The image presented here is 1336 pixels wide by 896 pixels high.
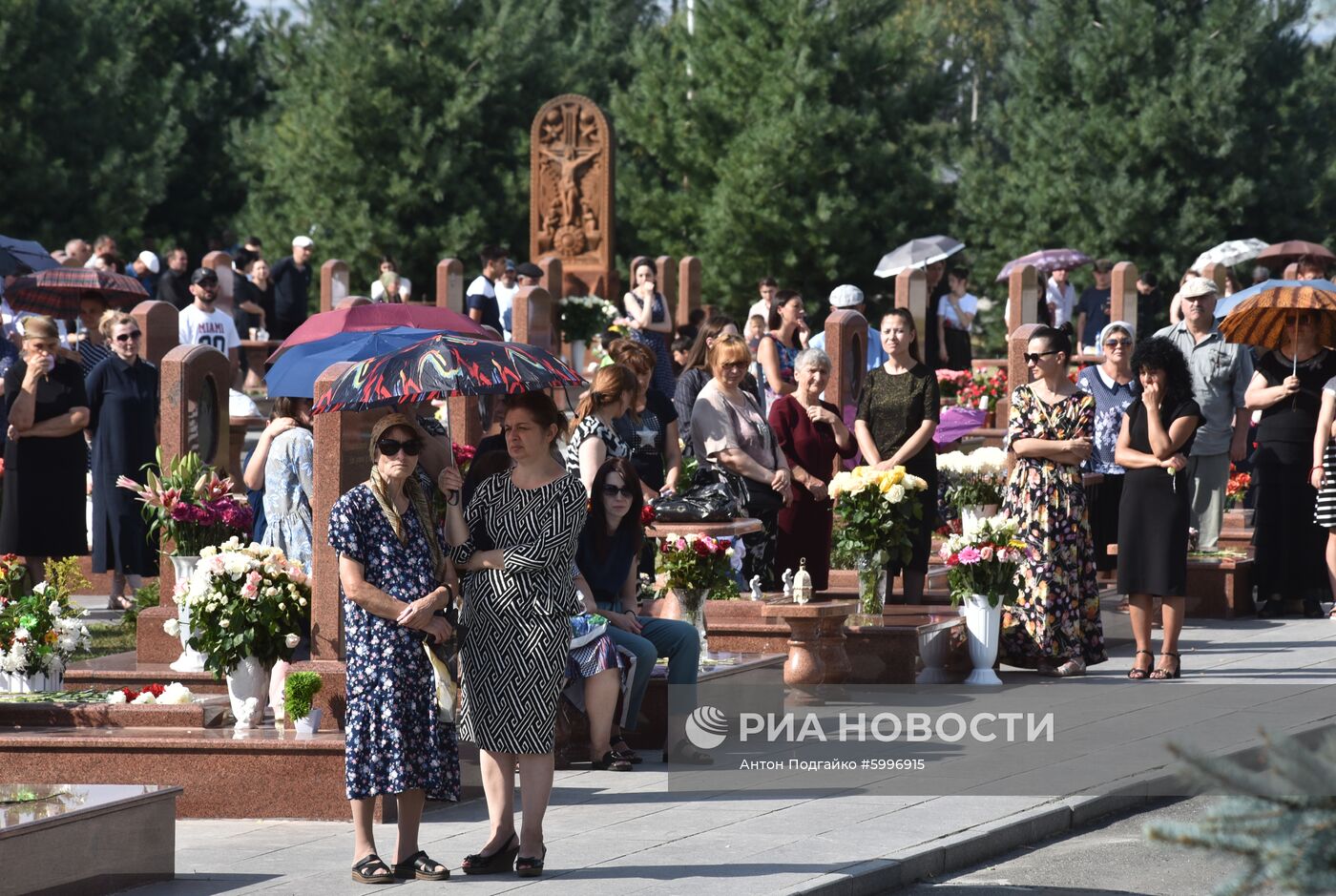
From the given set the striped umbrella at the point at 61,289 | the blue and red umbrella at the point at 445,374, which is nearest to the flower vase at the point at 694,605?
the blue and red umbrella at the point at 445,374

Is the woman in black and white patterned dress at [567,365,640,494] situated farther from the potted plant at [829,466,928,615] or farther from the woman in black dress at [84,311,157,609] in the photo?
the woman in black dress at [84,311,157,609]

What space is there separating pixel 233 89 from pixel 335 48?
22.1 feet

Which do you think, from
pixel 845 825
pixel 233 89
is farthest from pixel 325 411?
pixel 233 89

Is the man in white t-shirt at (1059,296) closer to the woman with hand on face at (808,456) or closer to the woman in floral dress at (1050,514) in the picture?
the woman with hand on face at (808,456)

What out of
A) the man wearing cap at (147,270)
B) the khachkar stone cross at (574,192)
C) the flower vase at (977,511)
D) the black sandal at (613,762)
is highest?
the khachkar stone cross at (574,192)

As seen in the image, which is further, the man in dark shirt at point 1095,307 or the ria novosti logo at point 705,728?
the man in dark shirt at point 1095,307

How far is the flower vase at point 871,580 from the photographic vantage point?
11469 millimetres

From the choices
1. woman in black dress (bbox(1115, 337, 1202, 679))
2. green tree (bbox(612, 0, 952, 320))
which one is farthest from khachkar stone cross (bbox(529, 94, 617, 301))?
woman in black dress (bbox(1115, 337, 1202, 679))

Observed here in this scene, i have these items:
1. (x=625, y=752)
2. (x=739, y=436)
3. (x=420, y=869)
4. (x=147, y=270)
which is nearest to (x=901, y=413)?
(x=739, y=436)

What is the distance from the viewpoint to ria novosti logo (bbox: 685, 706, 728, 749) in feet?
31.0

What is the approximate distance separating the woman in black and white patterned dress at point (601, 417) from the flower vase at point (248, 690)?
1735 millimetres

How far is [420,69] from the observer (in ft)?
110

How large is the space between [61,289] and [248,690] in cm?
863

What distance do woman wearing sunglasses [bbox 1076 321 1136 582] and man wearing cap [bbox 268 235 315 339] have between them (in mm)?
12803
